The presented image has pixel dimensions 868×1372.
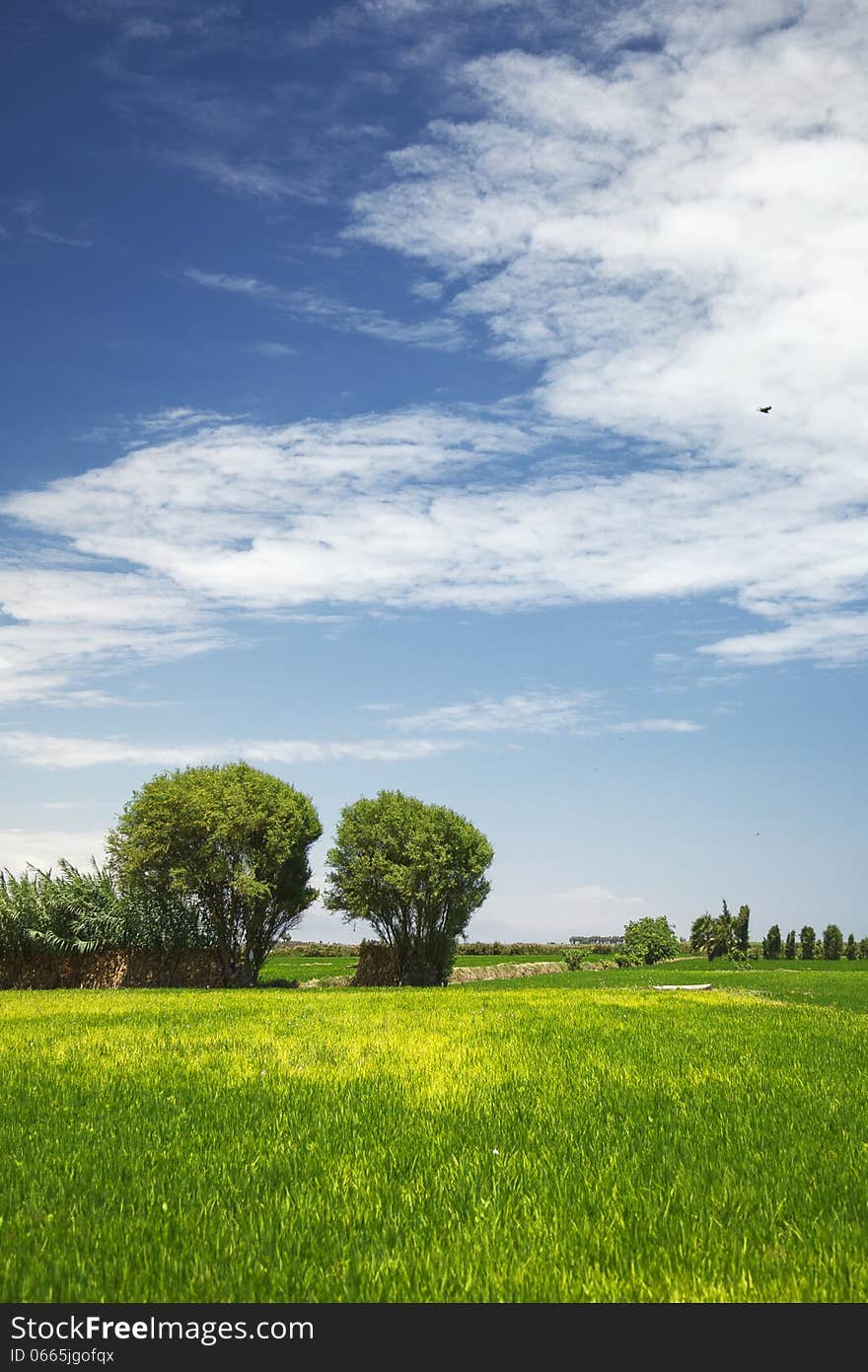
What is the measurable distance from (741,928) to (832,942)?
53.9ft

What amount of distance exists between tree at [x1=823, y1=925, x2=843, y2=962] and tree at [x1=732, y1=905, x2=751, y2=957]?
13884 millimetres

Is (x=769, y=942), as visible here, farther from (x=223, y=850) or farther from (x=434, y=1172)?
(x=434, y=1172)

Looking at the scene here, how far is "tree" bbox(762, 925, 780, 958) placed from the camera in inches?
3703

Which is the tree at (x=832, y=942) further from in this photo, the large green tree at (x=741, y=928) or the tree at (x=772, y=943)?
the large green tree at (x=741, y=928)

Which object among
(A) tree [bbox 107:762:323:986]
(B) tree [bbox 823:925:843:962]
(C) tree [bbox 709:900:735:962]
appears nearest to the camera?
(A) tree [bbox 107:762:323:986]

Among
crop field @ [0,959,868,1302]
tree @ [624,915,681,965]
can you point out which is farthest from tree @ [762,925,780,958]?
crop field @ [0,959,868,1302]

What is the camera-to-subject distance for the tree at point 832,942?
304 feet

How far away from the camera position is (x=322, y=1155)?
22.1ft

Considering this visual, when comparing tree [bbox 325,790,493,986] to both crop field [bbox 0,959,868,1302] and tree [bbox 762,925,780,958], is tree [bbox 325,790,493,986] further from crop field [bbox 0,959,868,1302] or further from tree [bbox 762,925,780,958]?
tree [bbox 762,925,780,958]

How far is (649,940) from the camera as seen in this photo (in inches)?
2830

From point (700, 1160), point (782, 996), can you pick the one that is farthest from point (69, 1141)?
point (782, 996)
